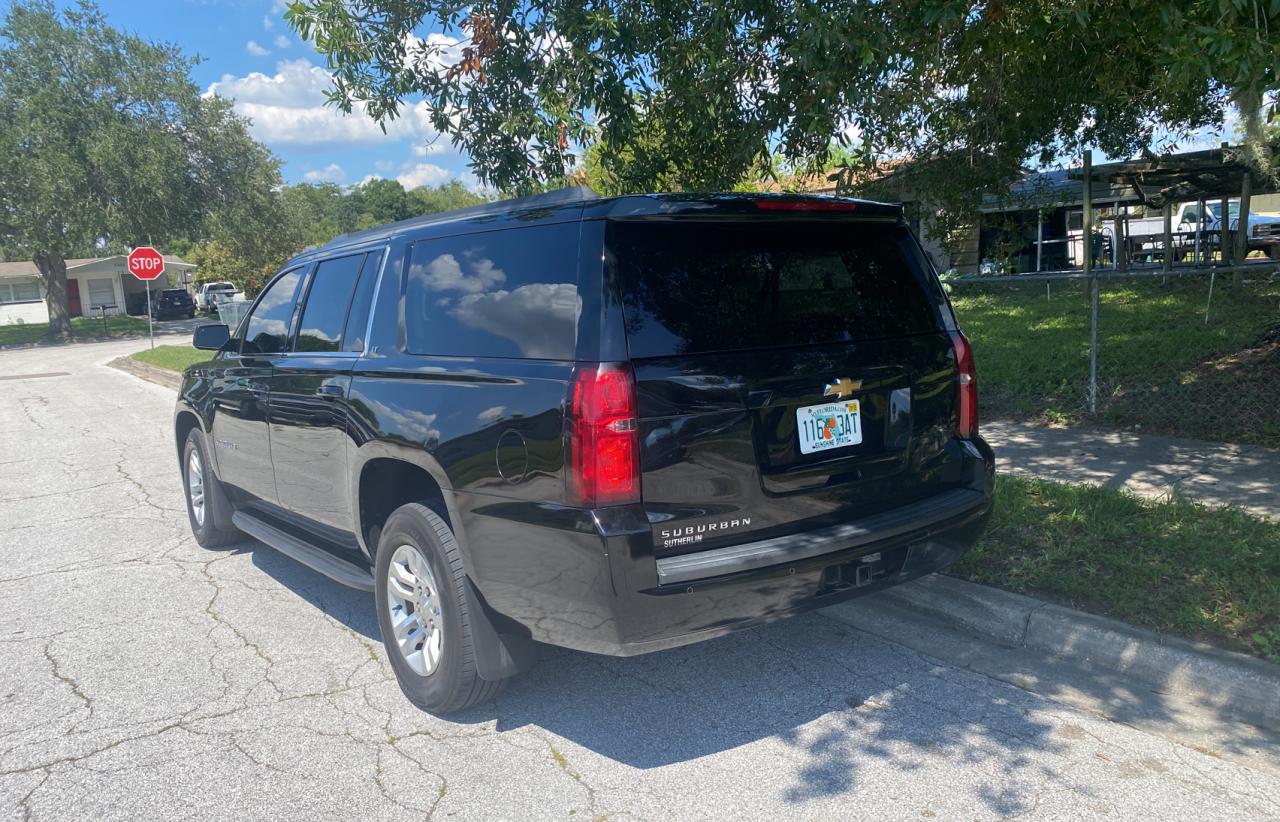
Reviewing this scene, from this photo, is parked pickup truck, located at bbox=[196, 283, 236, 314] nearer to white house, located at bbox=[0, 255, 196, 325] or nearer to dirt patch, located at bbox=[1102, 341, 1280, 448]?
white house, located at bbox=[0, 255, 196, 325]

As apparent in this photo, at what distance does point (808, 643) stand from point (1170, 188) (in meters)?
13.4

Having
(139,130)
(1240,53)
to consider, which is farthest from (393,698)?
(139,130)

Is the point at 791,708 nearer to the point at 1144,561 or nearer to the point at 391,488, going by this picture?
the point at 391,488

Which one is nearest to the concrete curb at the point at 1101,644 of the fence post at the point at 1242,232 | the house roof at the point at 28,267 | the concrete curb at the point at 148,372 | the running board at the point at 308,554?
the running board at the point at 308,554

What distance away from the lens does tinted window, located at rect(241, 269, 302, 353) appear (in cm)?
537

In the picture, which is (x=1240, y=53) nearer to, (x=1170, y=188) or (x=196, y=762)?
(x=196, y=762)

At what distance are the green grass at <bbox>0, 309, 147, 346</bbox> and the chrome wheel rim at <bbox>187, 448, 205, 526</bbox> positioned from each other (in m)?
35.0

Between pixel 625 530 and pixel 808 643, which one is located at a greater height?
pixel 625 530

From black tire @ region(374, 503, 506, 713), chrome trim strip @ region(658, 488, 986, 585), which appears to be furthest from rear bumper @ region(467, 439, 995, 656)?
black tire @ region(374, 503, 506, 713)

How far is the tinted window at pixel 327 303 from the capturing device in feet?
15.6

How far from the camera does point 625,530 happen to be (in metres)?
3.19

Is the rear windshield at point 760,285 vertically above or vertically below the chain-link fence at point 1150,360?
above

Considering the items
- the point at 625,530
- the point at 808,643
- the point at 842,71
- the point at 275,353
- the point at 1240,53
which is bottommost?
the point at 808,643

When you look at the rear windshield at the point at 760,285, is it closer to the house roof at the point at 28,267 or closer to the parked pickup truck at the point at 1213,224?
the parked pickup truck at the point at 1213,224
